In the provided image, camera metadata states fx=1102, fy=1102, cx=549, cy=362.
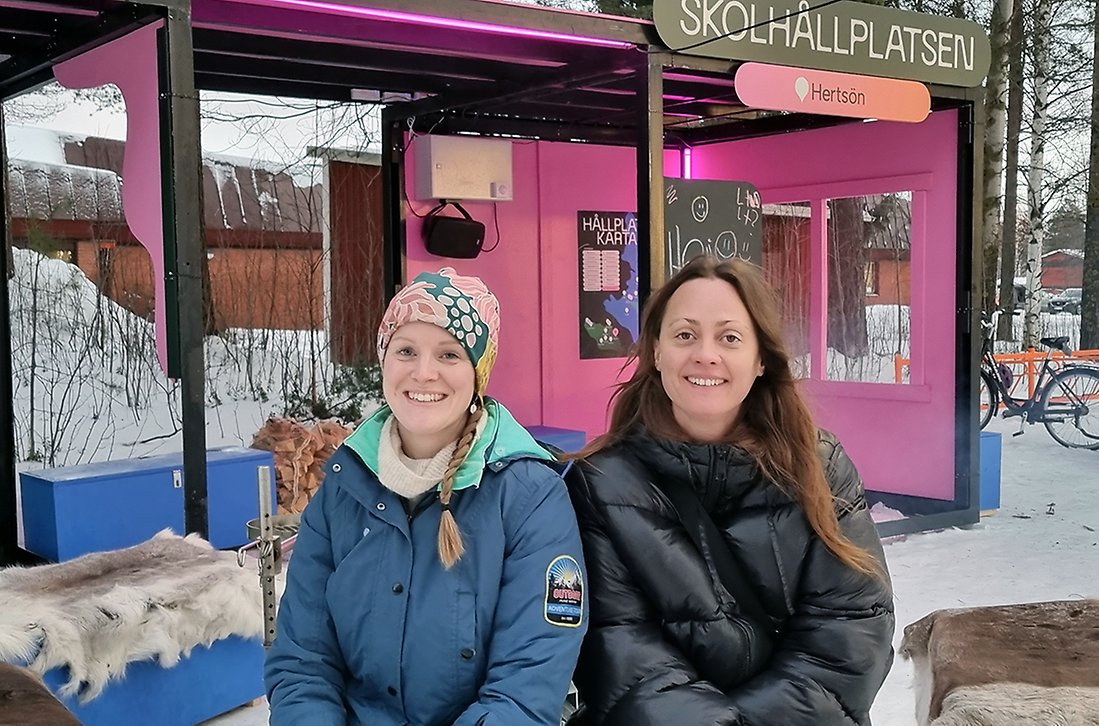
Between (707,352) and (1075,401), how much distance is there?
26.9 ft

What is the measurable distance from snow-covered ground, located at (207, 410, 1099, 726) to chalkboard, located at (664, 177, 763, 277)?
6.13 feet

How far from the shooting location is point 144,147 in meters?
3.70

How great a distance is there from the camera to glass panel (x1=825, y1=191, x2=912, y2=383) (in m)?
6.78

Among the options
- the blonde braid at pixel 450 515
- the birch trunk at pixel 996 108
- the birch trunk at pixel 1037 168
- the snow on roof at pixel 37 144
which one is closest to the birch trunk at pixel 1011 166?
the birch trunk at pixel 1037 168

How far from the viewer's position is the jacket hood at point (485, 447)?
1.97 metres

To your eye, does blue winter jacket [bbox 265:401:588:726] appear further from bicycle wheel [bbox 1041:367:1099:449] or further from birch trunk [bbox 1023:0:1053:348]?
birch trunk [bbox 1023:0:1053:348]

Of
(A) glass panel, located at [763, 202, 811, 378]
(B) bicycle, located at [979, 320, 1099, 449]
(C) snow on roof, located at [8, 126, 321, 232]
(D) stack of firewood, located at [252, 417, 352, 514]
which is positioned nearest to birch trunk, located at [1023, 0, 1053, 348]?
(B) bicycle, located at [979, 320, 1099, 449]

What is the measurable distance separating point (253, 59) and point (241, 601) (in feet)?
10.1

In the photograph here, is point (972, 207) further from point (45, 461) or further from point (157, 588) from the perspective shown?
point (45, 461)

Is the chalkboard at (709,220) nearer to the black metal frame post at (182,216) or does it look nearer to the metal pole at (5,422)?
the black metal frame post at (182,216)

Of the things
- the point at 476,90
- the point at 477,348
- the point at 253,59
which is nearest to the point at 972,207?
the point at 476,90

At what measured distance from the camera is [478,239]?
282 inches

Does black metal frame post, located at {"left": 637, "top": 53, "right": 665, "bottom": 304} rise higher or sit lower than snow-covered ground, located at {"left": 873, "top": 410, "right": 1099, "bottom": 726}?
higher

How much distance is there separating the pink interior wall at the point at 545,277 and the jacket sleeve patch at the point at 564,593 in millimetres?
5443
